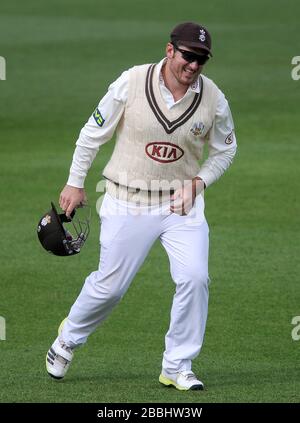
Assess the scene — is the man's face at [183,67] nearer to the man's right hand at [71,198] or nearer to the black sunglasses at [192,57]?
the black sunglasses at [192,57]

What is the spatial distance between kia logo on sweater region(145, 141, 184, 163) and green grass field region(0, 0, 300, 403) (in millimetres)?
1440

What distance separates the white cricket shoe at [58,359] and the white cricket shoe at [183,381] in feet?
2.12

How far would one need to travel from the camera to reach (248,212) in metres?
13.7

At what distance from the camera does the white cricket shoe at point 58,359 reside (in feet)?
26.9

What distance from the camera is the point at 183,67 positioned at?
7863 millimetres

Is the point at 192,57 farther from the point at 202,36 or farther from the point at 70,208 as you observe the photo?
the point at 70,208

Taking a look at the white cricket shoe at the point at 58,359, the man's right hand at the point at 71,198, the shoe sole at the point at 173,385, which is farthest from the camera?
the white cricket shoe at the point at 58,359

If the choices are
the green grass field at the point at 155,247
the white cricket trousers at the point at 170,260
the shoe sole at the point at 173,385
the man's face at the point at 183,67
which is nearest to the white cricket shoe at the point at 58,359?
the green grass field at the point at 155,247

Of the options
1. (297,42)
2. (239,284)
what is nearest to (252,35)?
(297,42)

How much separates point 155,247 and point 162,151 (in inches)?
174

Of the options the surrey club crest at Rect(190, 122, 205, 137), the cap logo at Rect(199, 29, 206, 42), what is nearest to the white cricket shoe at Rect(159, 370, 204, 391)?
the surrey club crest at Rect(190, 122, 205, 137)

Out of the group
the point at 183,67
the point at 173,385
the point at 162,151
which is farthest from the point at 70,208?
the point at 173,385

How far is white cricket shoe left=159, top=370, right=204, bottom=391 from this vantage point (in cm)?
795
